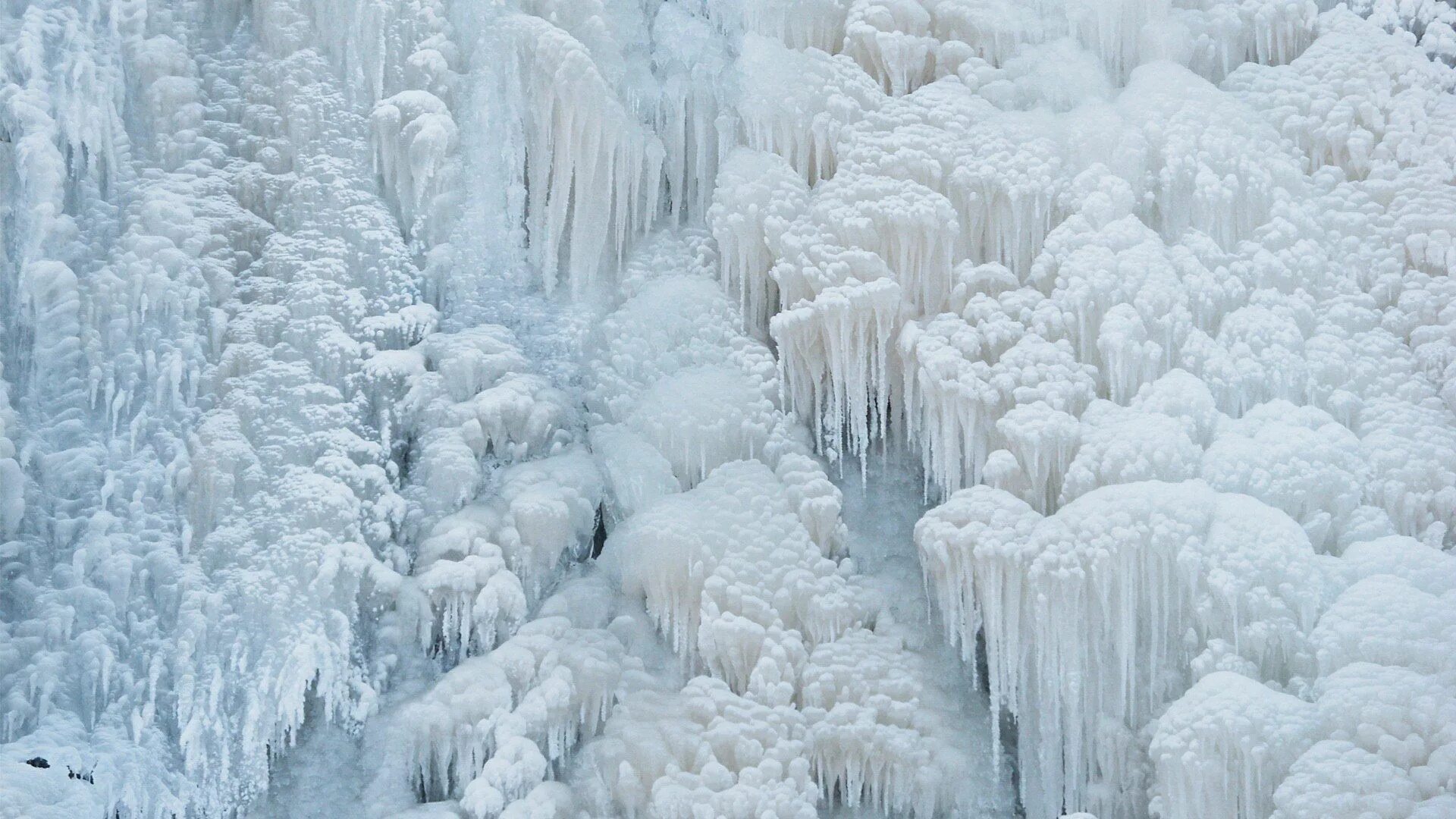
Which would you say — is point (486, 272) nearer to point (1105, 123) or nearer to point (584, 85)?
point (584, 85)

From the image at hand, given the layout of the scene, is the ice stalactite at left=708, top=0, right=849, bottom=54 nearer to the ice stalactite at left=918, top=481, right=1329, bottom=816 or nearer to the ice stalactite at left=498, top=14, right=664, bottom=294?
the ice stalactite at left=498, top=14, right=664, bottom=294

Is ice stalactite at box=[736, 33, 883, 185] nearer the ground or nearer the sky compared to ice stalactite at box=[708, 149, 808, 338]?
nearer the sky

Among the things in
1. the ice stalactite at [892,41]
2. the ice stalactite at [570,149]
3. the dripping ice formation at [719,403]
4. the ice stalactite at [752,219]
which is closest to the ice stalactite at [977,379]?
the dripping ice formation at [719,403]

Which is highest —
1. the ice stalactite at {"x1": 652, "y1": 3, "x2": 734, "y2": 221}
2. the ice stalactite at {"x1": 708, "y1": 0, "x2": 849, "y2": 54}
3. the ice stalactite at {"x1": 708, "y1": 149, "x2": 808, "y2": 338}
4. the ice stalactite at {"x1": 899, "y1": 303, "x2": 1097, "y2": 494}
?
the ice stalactite at {"x1": 708, "y1": 0, "x2": 849, "y2": 54}

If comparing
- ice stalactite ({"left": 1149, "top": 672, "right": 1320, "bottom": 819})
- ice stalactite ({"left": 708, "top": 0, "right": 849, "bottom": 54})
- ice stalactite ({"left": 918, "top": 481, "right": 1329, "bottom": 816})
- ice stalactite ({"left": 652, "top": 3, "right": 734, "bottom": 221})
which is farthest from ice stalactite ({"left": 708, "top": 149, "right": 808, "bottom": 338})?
ice stalactite ({"left": 1149, "top": 672, "right": 1320, "bottom": 819})

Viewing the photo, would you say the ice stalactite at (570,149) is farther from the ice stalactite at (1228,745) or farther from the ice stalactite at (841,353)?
the ice stalactite at (1228,745)

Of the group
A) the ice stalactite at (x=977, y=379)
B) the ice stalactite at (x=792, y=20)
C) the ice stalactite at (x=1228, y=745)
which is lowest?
the ice stalactite at (x=1228, y=745)

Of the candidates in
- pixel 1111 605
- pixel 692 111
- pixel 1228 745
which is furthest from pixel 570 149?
pixel 1228 745

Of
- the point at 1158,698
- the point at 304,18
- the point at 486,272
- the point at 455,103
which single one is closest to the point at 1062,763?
the point at 1158,698

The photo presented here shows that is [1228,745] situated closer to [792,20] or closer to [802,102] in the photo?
[802,102]

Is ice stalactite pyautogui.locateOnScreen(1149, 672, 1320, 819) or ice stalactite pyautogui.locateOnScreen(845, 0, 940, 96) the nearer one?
ice stalactite pyautogui.locateOnScreen(1149, 672, 1320, 819)
